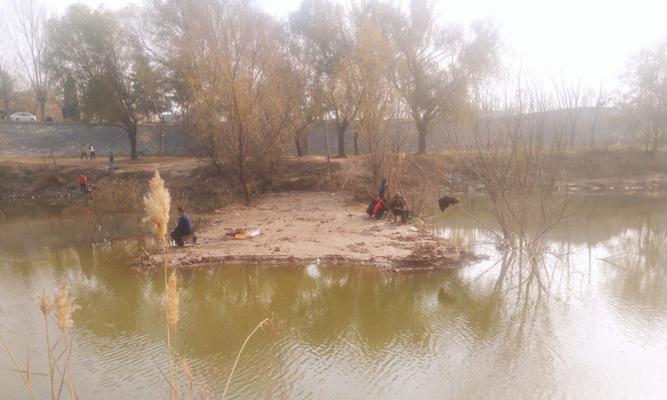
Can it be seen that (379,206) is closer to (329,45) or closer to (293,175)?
(293,175)

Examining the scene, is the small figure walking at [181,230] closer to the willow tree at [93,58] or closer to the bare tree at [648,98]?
the willow tree at [93,58]

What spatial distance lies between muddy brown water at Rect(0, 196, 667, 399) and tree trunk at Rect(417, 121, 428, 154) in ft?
58.3

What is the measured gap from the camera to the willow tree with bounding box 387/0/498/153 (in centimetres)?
2842

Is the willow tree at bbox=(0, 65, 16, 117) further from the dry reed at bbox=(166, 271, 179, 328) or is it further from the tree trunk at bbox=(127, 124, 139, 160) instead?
the dry reed at bbox=(166, 271, 179, 328)

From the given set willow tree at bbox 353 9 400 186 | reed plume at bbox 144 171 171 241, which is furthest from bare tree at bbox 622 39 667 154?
reed plume at bbox 144 171 171 241

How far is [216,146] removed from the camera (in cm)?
2198

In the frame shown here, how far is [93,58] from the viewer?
29562 millimetres

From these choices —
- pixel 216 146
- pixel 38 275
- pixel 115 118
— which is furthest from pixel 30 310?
pixel 115 118

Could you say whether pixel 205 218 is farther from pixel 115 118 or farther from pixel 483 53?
pixel 483 53

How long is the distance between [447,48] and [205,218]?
19372mm

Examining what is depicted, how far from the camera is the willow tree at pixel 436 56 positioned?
93.2 ft

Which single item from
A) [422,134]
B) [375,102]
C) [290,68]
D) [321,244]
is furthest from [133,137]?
[321,244]

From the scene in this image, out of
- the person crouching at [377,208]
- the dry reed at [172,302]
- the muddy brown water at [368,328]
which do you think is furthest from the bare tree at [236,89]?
the dry reed at [172,302]

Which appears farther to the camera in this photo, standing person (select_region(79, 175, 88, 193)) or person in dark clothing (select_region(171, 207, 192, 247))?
standing person (select_region(79, 175, 88, 193))
